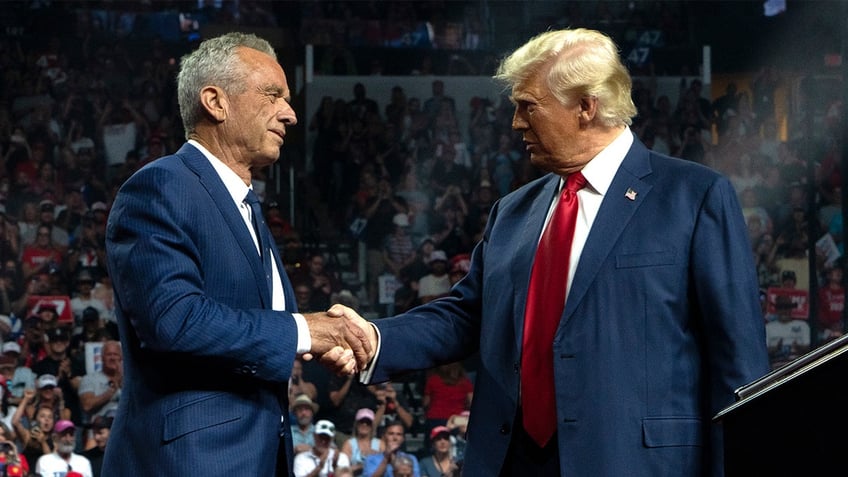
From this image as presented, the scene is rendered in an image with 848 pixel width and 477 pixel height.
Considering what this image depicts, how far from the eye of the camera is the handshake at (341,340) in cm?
248

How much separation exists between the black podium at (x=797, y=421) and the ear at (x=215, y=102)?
1.28 meters

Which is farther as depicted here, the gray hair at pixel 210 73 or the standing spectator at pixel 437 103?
the standing spectator at pixel 437 103

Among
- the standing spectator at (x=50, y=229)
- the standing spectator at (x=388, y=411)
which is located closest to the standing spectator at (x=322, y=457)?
the standing spectator at (x=388, y=411)

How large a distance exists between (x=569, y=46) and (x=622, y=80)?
0.43ft

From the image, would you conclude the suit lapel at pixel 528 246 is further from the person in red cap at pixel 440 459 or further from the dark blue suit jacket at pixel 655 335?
the person in red cap at pixel 440 459

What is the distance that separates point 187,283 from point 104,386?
18.4 feet

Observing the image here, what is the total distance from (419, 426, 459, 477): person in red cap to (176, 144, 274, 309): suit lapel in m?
4.91

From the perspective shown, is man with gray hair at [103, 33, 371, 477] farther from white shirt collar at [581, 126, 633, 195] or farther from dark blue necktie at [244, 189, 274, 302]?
white shirt collar at [581, 126, 633, 195]

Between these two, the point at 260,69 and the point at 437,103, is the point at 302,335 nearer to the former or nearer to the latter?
the point at 260,69

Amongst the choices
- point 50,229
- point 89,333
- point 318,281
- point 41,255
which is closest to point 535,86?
point 89,333

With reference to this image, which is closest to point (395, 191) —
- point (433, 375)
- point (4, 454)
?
point (433, 375)

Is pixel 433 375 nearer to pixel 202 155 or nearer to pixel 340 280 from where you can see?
pixel 340 280

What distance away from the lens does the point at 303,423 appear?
23.5ft

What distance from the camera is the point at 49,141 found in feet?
31.7
